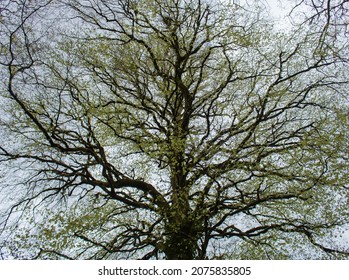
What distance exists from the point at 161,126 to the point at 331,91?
600 cm

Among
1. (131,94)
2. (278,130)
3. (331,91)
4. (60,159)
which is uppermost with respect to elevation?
(131,94)

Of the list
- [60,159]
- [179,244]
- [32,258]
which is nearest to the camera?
[32,258]

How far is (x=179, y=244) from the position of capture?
9.36 meters

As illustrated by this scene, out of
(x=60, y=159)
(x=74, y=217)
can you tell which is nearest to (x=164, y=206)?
(x=74, y=217)

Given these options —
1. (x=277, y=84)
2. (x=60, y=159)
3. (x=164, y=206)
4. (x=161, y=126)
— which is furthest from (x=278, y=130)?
(x=60, y=159)

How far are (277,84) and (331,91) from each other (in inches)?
72.4

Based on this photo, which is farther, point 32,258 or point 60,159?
point 60,159

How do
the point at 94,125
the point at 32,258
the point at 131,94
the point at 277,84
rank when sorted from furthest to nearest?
the point at 131,94 < the point at 277,84 < the point at 94,125 < the point at 32,258

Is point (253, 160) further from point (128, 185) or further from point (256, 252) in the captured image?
point (128, 185)

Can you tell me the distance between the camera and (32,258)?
8.60 meters

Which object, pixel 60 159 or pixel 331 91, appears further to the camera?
pixel 331 91

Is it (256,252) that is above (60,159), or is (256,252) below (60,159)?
below

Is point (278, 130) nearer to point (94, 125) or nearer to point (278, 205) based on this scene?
point (278, 205)

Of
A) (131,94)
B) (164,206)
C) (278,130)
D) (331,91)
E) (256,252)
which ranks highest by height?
(131,94)
